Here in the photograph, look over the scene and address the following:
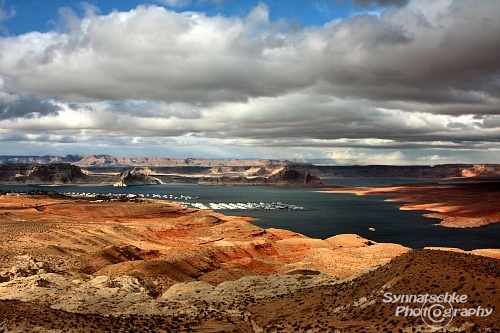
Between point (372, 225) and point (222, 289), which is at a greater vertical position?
point (222, 289)

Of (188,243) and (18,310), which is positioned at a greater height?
(18,310)

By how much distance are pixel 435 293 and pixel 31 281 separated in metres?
32.0

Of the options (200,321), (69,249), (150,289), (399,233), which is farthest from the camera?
(399,233)

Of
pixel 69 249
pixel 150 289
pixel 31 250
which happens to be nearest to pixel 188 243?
pixel 69 249

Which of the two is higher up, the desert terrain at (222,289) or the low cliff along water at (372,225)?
the desert terrain at (222,289)

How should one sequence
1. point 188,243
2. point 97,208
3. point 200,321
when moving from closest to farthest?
point 200,321 → point 188,243 → point 97,208

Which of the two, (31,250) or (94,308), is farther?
(31,250)

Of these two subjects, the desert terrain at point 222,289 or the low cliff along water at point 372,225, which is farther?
the low cliff along water at point 372,225

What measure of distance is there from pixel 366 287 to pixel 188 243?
57226 mm

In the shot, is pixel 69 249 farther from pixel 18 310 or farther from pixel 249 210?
pixel 249 210

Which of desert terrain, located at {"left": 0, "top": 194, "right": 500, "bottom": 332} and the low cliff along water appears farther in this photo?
the low cliff along water

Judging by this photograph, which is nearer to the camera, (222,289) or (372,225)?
(222,289)

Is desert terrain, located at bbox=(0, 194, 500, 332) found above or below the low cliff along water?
→ above

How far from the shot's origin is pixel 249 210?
6196 inches
